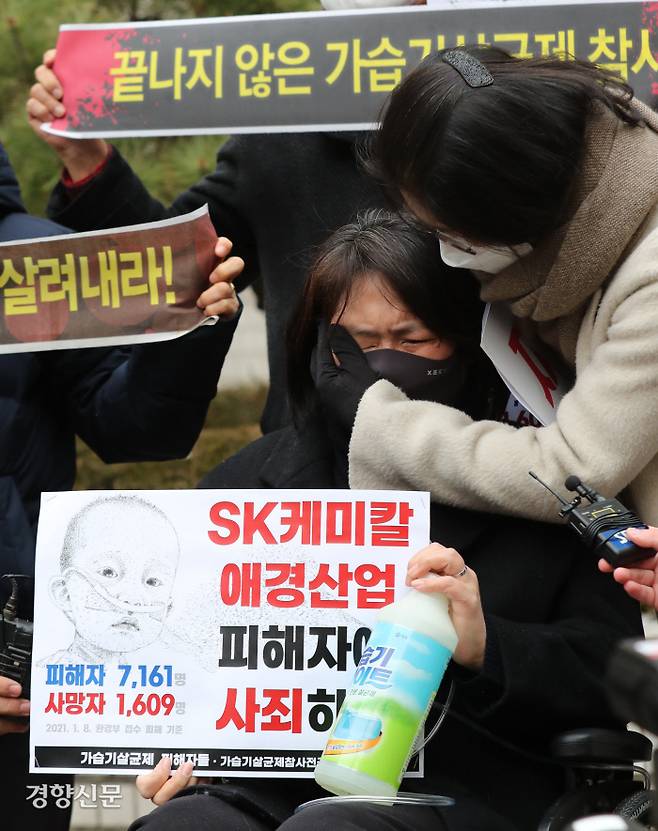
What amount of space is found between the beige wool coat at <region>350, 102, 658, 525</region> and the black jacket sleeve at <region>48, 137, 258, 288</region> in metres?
0.99

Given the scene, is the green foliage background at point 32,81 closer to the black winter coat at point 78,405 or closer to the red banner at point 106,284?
the black winter coat at point 78,405

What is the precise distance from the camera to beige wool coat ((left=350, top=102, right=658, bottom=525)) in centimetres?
235

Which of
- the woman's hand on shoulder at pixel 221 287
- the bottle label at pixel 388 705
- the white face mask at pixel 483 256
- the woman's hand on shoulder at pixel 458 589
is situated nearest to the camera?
the bottle label at pixel 388 705

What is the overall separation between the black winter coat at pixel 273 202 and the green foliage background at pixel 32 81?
2.62 ft

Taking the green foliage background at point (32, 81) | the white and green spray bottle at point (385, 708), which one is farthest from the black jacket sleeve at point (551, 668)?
the green foliage background at point (32, 81)

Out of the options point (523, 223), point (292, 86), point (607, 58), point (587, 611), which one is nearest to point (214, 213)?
point (292, 86)

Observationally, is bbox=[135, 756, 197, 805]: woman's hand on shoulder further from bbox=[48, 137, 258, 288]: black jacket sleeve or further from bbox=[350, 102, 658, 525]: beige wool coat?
bbox=[48, 137, 258, 288]: black jacket sleeve

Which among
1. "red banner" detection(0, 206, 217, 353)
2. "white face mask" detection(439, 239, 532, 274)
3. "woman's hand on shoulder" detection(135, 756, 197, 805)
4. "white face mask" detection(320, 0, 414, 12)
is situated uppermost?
"white face mask" detection(320, 0, 414, 12)

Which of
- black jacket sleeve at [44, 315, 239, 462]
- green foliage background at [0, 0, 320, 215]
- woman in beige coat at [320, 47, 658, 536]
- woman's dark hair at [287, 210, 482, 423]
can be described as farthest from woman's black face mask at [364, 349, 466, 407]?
green foliage background at [0, 0, 320, 215]

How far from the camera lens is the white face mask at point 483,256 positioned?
246 centimetres

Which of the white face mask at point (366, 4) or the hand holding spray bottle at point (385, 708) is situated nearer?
the hand holding spray bottle at point (385, 708)

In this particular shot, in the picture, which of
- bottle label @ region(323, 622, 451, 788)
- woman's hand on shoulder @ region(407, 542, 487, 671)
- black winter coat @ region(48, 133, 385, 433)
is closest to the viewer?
bottle label @ region(323, 622, 451, 788)

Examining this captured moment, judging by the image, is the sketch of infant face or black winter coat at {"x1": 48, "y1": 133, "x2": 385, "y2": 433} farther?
black winter coat at {"x1": 48, "y1": 133, "x2": 385, "y2": 433}

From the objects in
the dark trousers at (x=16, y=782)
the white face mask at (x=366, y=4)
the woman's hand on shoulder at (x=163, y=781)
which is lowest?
the dark trousers at (x=16, y=782)
